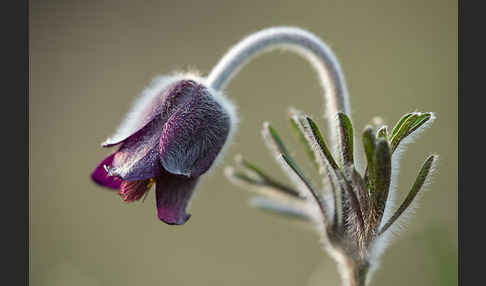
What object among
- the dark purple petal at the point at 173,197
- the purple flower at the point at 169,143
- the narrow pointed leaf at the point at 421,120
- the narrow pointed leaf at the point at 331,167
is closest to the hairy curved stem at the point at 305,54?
the purple flower at the point at 169,143

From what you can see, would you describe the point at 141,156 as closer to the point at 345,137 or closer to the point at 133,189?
the point at 133,189

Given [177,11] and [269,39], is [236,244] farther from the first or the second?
[177,11]

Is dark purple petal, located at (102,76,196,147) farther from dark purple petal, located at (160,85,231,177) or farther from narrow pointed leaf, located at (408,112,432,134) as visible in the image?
narrow pointed leaf, located at (408,112,432,134)

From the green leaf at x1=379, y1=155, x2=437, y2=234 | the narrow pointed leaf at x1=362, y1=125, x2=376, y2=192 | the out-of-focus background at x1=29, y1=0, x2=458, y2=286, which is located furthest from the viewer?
the out-of-focus background at x1=29, y1=0, x2=458, y2=286

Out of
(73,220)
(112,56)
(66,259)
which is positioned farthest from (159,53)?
(66,259)

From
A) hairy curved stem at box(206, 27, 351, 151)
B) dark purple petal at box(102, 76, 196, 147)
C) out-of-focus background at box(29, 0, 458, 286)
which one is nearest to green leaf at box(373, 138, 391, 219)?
hairy curved stem at box(206, 27, 351, 151)

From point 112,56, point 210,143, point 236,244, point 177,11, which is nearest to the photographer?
point 210,143

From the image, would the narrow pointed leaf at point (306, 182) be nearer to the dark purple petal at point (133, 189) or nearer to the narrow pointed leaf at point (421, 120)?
the narrow pointed leaf at point (421, 120)
